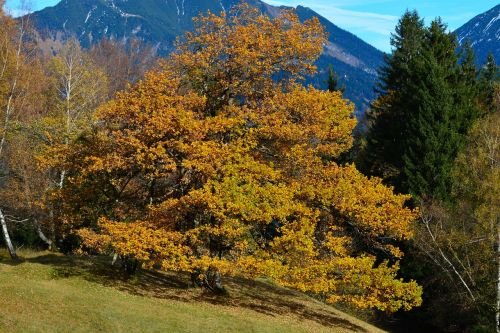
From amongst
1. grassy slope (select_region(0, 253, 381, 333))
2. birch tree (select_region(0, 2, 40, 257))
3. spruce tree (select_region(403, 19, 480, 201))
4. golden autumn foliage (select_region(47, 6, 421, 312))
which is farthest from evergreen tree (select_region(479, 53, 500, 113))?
birch tree (select_region(0, 2, 40, 257))

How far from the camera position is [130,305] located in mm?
25125

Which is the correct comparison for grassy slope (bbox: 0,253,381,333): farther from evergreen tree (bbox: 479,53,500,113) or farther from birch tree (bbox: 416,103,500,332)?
evergreen tree (bbox: 479,53,500,113)

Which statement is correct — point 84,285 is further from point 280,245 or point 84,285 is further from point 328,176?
point 328,176

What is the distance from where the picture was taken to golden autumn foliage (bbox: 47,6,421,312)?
25.3 meters

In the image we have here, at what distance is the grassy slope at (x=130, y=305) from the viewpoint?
2227cm

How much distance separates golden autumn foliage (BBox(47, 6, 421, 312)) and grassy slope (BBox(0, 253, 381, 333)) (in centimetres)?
217

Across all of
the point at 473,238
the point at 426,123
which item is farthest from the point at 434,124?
the point at 473,238

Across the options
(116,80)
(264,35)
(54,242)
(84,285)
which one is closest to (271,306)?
(84,285)

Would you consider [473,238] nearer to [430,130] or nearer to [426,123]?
[430,130]

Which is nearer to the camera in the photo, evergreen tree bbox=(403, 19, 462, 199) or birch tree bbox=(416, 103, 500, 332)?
birch tree bbox=(416, 103, 500, 332)

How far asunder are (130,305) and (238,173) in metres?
8.00

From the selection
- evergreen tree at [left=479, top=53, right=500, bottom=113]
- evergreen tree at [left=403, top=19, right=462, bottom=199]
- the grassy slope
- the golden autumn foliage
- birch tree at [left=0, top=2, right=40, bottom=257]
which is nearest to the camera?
the grassy slope

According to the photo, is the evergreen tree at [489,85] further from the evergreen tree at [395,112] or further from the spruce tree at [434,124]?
the evergreen tree at [395,112]

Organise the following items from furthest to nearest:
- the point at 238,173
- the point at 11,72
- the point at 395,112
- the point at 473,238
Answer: the point at 395,112 < the point at 11,72 < the point at 473,238 < the point at 238,173
